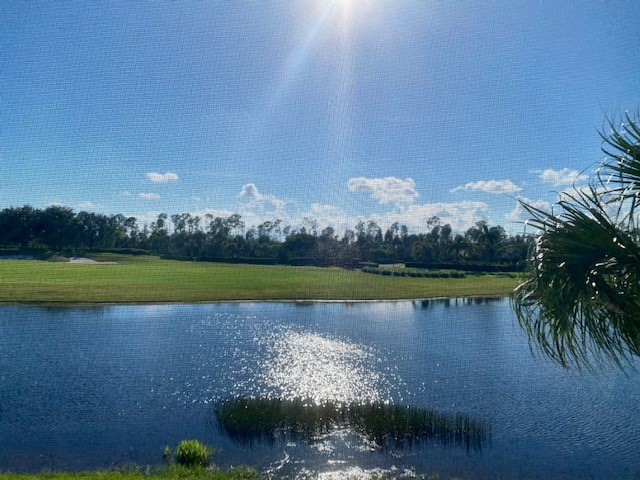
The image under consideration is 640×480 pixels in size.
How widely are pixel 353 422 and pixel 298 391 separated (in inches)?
96.2

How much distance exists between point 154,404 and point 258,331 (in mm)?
10870

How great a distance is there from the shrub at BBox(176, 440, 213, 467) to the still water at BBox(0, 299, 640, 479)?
0.53m

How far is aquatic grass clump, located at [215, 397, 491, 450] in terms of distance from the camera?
1045 centimetres

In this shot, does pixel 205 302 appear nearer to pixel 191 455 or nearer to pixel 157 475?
pixel 191 455

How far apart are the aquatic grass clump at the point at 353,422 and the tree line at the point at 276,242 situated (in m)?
35.2

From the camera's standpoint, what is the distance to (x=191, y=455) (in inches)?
338

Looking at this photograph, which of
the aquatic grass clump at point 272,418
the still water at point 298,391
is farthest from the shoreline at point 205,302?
the aquatic grass clump at point 272,418

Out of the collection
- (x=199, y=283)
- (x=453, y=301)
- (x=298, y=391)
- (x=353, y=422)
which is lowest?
(x=353, y=422)

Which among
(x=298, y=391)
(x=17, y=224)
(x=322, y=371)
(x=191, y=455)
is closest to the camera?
(x=191, y=455)

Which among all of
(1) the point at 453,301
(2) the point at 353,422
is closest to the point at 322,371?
(2) the point at 353,422

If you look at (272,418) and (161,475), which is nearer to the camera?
(161,475)

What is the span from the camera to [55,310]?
89.0 ft

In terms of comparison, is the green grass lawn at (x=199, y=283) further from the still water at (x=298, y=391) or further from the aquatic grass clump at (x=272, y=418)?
the aquatic grass clump at (x=272, y=418)

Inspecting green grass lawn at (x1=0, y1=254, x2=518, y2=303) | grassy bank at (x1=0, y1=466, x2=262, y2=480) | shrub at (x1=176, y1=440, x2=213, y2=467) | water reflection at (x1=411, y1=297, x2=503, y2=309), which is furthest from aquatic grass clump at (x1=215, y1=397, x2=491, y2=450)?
green grass lawn at (x1=0, y1=254, x2=518, y2=303)
